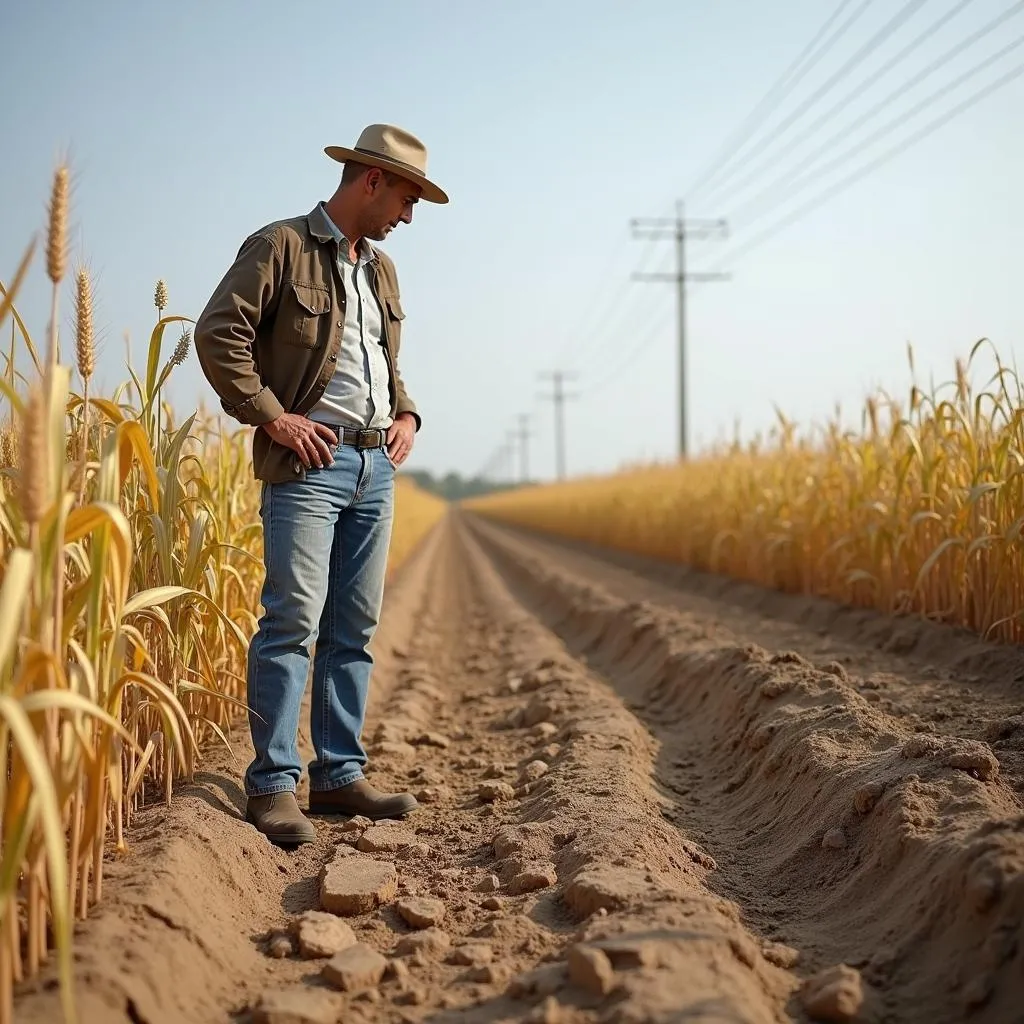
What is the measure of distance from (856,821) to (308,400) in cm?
192

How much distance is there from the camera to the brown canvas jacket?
2504 millimetres

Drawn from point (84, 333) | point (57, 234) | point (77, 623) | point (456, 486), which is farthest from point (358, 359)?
point (456, 486)

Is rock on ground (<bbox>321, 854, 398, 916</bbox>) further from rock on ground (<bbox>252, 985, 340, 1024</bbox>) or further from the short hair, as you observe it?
the short hair

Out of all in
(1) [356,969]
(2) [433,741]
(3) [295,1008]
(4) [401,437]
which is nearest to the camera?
(3) [295,1008]

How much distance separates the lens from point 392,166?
8.76 ft

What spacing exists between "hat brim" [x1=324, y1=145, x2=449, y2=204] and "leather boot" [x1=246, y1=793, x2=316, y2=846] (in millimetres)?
1855

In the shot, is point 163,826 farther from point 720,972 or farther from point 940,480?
point 940,480

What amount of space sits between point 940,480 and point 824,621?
155 centimetres

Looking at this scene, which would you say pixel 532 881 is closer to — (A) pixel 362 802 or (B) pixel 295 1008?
(B) pixel 295 1008

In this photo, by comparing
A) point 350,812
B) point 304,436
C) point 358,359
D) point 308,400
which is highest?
point 358,359

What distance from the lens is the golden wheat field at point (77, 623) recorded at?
136 cm

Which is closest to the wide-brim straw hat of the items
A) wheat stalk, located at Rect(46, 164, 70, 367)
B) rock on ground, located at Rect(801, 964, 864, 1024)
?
wheat stalk, located at Rect(46, 164, 70, 367)

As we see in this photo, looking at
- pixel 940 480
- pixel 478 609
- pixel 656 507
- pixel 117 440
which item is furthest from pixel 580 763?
pixel 656 507

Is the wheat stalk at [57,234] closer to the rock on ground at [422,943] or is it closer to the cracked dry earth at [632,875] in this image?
the cracked dry earth at [632,875]
